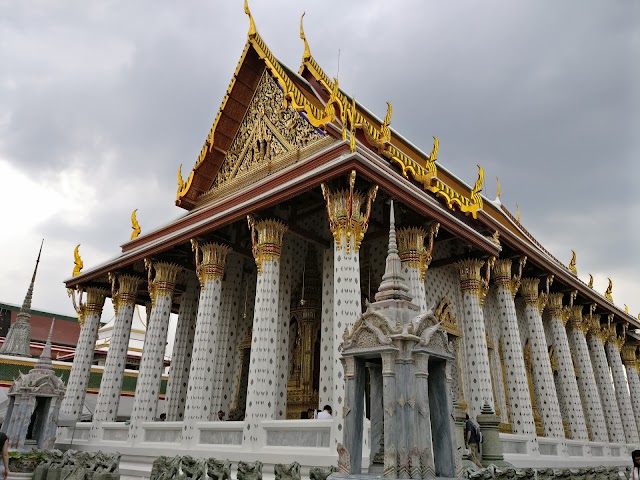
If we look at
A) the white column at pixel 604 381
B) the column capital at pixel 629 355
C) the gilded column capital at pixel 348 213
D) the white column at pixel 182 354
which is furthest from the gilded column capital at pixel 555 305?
the white column at pixel 182 354

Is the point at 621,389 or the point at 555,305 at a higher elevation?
the point at 555,305

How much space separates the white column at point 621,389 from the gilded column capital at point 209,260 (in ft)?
47.5

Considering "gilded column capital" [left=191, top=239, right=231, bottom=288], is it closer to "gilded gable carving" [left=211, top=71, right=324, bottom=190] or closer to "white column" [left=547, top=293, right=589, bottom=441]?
"gilded gable carving" [left=211, top=71, right=324, bottom=190]

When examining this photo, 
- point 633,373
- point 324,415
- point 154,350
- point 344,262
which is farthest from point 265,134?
point 633,373

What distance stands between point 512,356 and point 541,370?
4.89ft

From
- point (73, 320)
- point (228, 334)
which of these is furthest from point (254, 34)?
point (73, 320)

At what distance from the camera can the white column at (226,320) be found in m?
11.4

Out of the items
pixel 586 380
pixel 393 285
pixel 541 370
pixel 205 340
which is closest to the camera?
pixel 393 285

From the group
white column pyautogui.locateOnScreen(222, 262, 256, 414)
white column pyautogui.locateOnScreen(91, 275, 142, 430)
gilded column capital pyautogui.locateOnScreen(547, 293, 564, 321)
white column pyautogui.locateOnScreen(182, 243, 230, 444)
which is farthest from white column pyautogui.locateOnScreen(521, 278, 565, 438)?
white column pyautogui.locateOnScreen(91, 275, 142, 430)

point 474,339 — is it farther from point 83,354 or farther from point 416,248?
point 83,354

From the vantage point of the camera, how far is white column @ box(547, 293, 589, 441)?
516 inches

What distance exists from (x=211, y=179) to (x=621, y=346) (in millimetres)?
16812

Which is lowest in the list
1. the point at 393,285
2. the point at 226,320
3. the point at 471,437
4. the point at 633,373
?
the point at 471,437

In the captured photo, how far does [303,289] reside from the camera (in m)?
11.4
